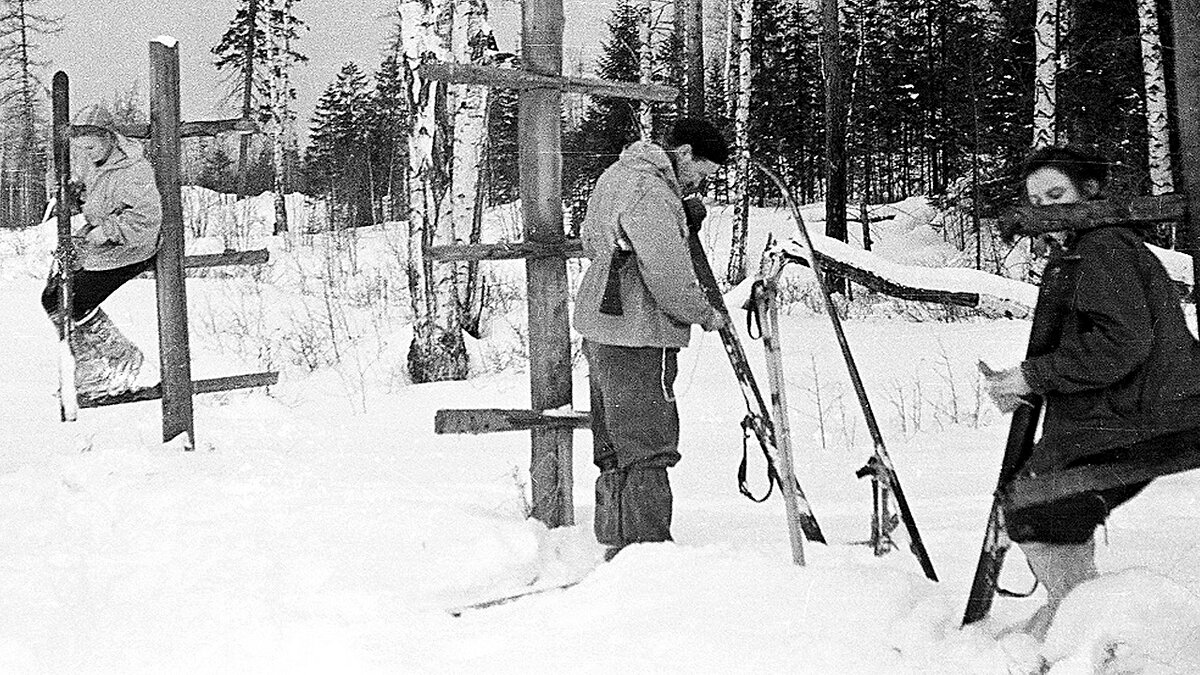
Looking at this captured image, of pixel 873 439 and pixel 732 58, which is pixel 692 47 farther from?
pixel 873 439

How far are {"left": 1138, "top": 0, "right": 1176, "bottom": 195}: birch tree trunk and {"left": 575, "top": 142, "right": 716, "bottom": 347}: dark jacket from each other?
9.92m

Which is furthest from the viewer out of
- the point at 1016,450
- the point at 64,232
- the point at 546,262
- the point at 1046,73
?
the point at 1046,73

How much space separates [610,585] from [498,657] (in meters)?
0.60

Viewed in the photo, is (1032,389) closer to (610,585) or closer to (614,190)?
(610,585)

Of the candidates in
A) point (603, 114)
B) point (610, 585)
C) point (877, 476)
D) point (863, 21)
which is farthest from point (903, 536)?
point (863, 21)

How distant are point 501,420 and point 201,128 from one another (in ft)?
10.1

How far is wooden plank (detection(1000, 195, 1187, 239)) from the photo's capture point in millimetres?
3092

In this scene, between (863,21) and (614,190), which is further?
(863,21)

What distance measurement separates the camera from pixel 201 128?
6.80 m

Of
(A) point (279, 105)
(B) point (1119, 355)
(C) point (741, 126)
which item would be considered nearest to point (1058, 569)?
(B) point (1119, 355)

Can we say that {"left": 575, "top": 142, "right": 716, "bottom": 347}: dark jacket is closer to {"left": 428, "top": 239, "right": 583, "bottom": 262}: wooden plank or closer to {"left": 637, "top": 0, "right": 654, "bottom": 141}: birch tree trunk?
{"left": 428, "top": 239, "right": 583, "bottom": 262}: wooden plank

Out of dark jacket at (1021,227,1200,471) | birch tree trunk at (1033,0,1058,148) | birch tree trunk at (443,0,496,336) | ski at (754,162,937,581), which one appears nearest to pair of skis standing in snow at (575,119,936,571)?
ski at (754,162,937,581)

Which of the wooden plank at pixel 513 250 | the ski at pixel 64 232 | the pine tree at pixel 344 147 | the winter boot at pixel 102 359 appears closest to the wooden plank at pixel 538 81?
the wooden plank at pixel 513 250

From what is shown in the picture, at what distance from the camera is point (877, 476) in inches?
163
